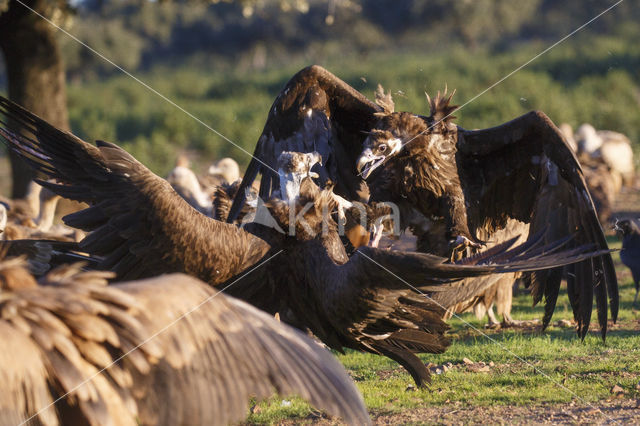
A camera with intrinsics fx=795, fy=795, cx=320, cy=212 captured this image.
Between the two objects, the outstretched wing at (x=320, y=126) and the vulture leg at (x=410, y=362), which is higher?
the outstretched wing at (x=320, y=126)

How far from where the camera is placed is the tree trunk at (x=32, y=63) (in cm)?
1464

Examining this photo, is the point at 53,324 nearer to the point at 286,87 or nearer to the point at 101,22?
the point at 286,87

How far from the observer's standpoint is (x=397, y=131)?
6473 mm

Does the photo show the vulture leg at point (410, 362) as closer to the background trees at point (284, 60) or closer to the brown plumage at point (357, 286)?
the brown plumage at point (357, 286)

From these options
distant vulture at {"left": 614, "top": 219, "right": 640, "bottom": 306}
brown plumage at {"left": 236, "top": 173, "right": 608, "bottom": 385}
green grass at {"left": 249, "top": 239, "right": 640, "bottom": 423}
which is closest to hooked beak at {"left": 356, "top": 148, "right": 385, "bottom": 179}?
brown plumage at {"left": 236, "top": 173, "right": 608, "bottom": 385}

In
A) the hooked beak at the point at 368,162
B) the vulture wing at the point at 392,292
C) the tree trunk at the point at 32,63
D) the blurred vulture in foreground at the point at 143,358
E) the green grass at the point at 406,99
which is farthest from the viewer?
the green grass at the point at 406,99

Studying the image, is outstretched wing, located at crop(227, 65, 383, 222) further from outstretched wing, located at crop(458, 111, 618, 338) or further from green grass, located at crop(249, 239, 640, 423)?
green grass, located at crop(249, 239, 640, 423)

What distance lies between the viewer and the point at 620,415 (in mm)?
5109

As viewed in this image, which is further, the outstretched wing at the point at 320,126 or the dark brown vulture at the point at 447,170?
the outstretched wing at the point at 320,126

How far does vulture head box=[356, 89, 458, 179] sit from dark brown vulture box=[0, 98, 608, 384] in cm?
80

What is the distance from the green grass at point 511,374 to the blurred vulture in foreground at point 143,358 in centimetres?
242

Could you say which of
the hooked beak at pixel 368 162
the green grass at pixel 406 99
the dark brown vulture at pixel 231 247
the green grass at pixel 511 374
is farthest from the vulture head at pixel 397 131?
the green grass at pixel 406 99

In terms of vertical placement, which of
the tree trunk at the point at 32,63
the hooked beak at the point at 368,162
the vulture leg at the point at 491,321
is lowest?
the vulture leg at the point at 491,321

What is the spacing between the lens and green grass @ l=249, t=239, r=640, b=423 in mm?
5629
